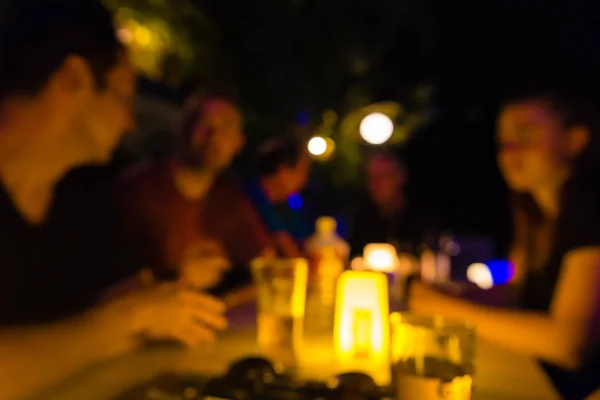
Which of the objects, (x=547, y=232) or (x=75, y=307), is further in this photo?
(x=547, y=232)

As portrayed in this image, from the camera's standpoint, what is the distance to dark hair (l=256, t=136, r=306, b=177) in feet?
8.59

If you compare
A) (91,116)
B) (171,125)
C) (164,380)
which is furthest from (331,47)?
(164,380)

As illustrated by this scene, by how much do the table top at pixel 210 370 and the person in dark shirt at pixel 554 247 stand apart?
0.08 m

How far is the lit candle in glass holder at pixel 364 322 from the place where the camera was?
97 cm

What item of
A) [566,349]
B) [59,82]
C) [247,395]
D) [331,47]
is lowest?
[247,395]

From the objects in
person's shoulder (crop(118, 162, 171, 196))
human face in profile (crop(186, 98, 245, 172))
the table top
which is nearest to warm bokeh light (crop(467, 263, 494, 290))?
the table top

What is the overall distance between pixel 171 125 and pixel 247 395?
272cm

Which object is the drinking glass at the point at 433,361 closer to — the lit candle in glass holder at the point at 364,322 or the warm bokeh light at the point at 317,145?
the lit candle in glass holder at the point at 364,322

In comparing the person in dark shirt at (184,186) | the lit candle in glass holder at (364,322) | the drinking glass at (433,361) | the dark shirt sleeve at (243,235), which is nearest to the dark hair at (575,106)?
the lit candle in glass holder at (364,322)

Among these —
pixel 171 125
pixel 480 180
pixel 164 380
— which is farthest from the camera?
pixel 480 180

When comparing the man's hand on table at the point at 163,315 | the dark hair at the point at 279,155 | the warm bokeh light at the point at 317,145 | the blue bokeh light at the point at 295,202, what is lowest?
the man's hand on table at the point at 163,315

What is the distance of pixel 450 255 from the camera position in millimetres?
2129

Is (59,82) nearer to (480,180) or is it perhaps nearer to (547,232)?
(547,232)

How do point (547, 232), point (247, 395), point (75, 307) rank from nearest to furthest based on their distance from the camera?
1. point (247, 395)
2. point (75, 307)
3. point (547, 232)
